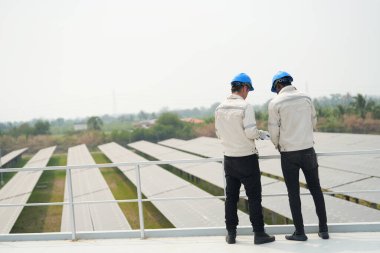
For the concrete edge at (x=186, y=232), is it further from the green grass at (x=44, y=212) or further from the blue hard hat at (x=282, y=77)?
the green grass at (x=44, y=212)

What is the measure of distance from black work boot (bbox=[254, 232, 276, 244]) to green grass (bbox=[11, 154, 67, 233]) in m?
16.2

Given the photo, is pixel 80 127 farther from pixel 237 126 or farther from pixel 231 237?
pixel 237 126

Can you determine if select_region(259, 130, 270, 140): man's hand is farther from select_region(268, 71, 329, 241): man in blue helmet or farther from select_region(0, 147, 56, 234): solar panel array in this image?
select_region(0, 147, 56, 234): solar panel array

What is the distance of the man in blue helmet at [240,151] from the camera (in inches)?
121

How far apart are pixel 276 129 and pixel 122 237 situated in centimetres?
193

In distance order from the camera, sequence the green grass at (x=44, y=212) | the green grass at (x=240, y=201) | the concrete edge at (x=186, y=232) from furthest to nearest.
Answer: the green grass at (x=44, y=212), the green grass at (x=240, y=201), the concrete edge at (x=186, y=232)

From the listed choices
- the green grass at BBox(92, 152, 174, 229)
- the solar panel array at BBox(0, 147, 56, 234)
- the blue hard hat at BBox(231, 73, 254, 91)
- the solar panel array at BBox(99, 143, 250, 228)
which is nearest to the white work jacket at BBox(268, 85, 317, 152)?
the blue hard hat at BBox(231, 73, 254, 91)

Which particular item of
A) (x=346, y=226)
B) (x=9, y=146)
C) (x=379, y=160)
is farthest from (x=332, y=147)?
(x=9, y=146)

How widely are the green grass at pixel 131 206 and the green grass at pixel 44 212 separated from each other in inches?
140

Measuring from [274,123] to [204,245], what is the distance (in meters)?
1.28

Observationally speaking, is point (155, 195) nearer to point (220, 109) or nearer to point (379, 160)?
point (379, 160)

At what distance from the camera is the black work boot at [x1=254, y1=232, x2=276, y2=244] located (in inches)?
127

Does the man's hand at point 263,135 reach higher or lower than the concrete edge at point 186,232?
higher

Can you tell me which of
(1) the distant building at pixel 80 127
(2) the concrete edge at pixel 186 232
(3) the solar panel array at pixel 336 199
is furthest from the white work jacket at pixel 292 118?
(1) the distant building at pixel 80 127
